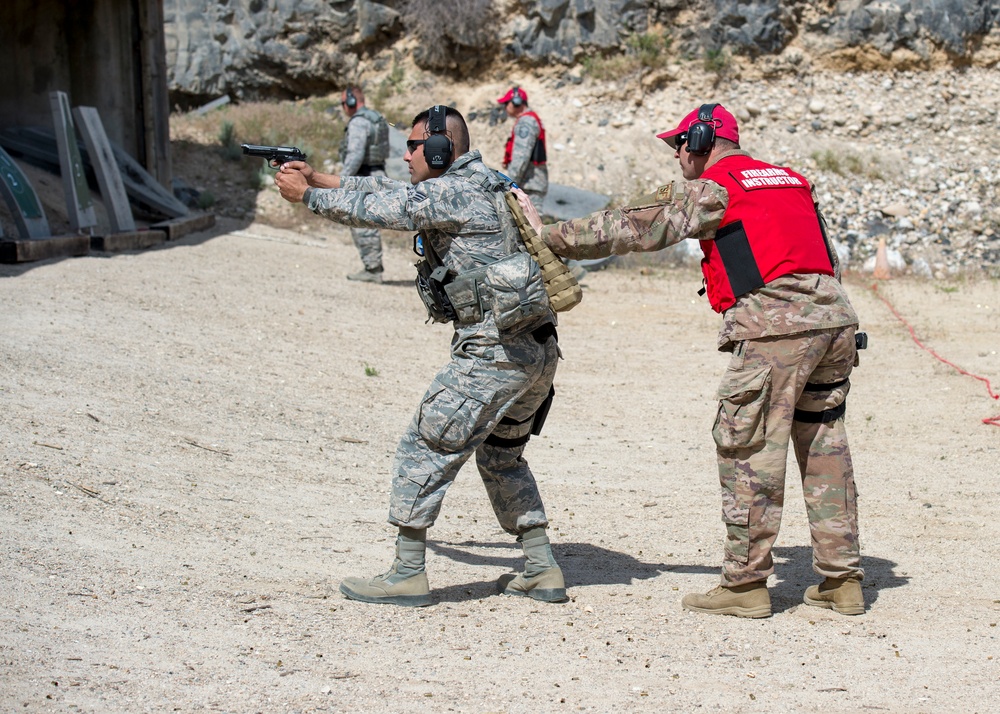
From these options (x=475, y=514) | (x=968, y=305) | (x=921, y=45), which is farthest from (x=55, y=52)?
(x=921, y=45)

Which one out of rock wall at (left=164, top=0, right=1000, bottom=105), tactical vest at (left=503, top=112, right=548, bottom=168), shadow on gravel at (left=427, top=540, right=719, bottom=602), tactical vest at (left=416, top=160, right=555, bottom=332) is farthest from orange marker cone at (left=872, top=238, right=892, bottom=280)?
tactical vest at (left=416, top=160, right=555, bottom=332)

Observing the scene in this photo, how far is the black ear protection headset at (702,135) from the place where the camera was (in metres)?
4.03

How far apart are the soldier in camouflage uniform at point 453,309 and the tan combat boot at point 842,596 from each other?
135 centimetres

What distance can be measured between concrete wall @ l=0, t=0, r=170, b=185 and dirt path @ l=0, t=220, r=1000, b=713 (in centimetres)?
392

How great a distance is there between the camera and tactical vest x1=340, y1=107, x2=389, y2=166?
11.2 m

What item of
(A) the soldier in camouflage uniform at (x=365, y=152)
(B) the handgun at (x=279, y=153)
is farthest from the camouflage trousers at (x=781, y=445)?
(A) the soldier in camouflage uniform at (x=365, y=152)

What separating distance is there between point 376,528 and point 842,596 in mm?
2213

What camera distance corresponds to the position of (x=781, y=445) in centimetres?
394

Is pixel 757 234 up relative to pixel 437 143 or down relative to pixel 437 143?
down

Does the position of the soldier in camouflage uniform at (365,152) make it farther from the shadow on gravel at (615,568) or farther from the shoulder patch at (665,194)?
the shoulder patch at (665,194)

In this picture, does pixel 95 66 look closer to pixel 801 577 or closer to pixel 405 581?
pixel 405 581

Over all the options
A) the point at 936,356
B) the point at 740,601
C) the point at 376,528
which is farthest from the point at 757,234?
the point at 936,356

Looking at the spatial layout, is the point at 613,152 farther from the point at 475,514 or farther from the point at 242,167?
the point at 475,514

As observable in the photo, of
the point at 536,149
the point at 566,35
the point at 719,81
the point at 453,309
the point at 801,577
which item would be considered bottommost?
the point at 801,577
